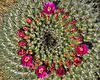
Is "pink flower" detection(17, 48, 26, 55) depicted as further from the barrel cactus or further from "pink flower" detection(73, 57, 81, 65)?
"pink flower" detection(73, 57, 81, 65)

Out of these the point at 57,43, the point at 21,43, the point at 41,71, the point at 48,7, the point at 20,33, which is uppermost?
the point at 48,7

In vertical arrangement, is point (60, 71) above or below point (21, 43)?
below

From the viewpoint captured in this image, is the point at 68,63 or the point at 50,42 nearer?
the point at 68,63

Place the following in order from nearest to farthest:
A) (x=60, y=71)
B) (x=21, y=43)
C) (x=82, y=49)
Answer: (x=82, y=49) < (x=60, y=71) < (x=21, y=43)

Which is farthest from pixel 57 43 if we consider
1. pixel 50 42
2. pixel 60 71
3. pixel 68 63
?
pixel 60 71

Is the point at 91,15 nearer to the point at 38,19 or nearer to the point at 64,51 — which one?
the point at 64,51

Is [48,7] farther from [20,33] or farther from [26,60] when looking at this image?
[26,60]

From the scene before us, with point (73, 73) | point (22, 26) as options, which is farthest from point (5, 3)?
point (73, 73)

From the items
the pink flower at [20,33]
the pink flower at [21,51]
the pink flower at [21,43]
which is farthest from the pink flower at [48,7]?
the pink flower at [21,51]

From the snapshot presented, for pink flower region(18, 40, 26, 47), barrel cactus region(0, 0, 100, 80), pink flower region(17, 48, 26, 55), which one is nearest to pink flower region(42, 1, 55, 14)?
barrel cactus region(0, 0, 100, 80)
